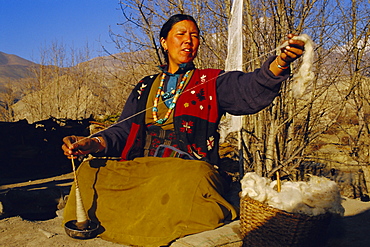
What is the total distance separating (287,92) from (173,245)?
2441mm

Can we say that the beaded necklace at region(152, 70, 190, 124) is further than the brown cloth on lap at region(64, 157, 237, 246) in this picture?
Yes

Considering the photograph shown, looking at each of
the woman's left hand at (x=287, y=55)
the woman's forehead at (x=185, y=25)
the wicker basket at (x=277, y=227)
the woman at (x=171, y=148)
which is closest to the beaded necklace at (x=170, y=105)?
the woman at (x=171, y=148)

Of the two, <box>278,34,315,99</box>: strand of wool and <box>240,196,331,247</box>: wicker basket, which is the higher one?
<box>278,34,315,99</box>: strand of wool

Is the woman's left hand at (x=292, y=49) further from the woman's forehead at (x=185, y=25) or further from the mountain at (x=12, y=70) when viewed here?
the mountain at (x=12, y=70)

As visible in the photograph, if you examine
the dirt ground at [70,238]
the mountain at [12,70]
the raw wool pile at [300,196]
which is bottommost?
the dirt ground at [70,238]

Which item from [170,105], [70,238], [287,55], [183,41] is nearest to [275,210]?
[287,55]

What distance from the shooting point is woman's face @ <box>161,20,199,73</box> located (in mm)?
2910

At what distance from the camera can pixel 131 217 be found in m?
2.38

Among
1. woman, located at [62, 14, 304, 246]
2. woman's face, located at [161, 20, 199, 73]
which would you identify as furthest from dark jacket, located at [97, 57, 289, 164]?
woman's face, located at [161, 20, 199, 73]

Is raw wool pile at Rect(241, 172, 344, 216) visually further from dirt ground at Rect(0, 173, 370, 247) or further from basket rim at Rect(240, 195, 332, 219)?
dirt ground at Rect(0, 173, 370, 247)

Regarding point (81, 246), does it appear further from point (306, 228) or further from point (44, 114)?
point (44, 114)

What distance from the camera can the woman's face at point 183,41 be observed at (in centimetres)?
291

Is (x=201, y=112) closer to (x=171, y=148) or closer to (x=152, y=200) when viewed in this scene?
(x=171, y=148)

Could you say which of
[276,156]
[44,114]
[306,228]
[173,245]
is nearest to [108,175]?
[173,245]
